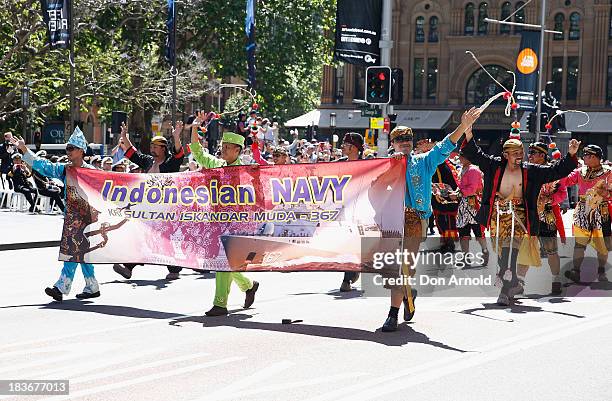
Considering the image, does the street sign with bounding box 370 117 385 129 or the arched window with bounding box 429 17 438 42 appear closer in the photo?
the street sign with bounding box 370 117 385 129

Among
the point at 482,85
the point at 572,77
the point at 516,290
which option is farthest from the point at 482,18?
the point at 516,290

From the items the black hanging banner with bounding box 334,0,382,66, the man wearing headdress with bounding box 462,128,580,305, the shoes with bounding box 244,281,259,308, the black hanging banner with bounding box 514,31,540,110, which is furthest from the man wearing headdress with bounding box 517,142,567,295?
the black hanging banner with bounding box 514,31,540,110

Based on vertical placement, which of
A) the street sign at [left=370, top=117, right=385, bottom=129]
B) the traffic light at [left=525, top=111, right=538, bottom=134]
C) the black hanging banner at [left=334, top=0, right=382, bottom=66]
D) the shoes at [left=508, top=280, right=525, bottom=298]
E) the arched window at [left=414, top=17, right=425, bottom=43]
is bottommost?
the shoes at [left=508, top=280, right=525, bottom=298]

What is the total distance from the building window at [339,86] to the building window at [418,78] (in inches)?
193

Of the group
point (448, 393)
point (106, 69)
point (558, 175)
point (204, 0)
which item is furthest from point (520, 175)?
point (204, 0)

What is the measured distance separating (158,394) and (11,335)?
2670 mm

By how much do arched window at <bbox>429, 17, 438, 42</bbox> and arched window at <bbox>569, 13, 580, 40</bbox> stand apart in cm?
784

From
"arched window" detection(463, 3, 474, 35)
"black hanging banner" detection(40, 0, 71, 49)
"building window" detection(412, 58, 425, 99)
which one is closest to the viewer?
"black hanging banner" detection(40, 0, 71, 49)

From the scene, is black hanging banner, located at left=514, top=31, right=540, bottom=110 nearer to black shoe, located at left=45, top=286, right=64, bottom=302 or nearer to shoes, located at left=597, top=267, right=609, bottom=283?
shoes, located at left=597, top=267, right=609, bottom=283

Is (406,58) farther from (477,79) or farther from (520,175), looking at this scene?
(520,175)

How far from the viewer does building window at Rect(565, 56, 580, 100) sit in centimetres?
5891

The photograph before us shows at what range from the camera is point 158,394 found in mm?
6695

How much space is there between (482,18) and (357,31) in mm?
38922

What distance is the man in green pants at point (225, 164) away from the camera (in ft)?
33.3
